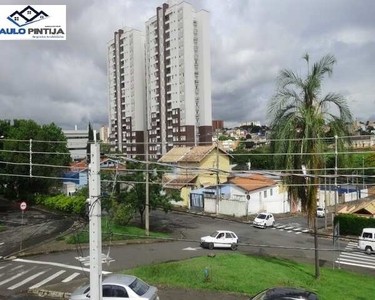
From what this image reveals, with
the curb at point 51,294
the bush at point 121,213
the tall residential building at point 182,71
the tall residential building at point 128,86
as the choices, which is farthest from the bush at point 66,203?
the tall residential building at point 128,86

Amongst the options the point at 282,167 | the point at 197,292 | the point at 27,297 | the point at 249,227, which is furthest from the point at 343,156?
the point at 249,227

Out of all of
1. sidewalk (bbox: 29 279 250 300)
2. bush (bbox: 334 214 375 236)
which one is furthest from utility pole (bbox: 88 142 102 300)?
bush (bbox: 334 214 375 236)

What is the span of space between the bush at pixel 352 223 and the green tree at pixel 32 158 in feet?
95.8

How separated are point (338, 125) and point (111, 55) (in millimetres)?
85843

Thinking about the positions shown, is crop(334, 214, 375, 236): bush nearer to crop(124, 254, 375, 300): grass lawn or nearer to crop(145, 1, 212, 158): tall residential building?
crop(124, 254, 375, 300): grass lawn

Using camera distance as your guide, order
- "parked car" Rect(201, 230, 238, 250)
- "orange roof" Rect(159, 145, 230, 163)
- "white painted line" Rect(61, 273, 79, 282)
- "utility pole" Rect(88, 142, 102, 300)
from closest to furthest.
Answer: "utility pole" Rect(88, 142, 102, 300) → "white painted line" Rect(61, 273, 79, 282) → "parked car" Rect(201, 230, 238, 250) → "orange roof" Rect(159, 145, 230, 163)

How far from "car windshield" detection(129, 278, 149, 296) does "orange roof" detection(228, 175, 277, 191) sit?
31119 millimetres

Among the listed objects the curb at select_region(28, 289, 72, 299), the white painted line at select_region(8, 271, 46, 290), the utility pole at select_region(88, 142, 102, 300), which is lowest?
the white painted line at select_region(8, 271, 46, 290)

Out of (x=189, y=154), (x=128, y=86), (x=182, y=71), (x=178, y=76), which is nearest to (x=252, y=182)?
(x=189, y=154)

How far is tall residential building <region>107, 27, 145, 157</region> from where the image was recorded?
86.2m

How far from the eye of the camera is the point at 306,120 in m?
14.1

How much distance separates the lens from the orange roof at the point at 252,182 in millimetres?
42128

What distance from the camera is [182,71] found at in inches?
2889

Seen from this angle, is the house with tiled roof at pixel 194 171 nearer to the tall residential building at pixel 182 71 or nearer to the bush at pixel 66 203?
the bush at pixel 66 203
